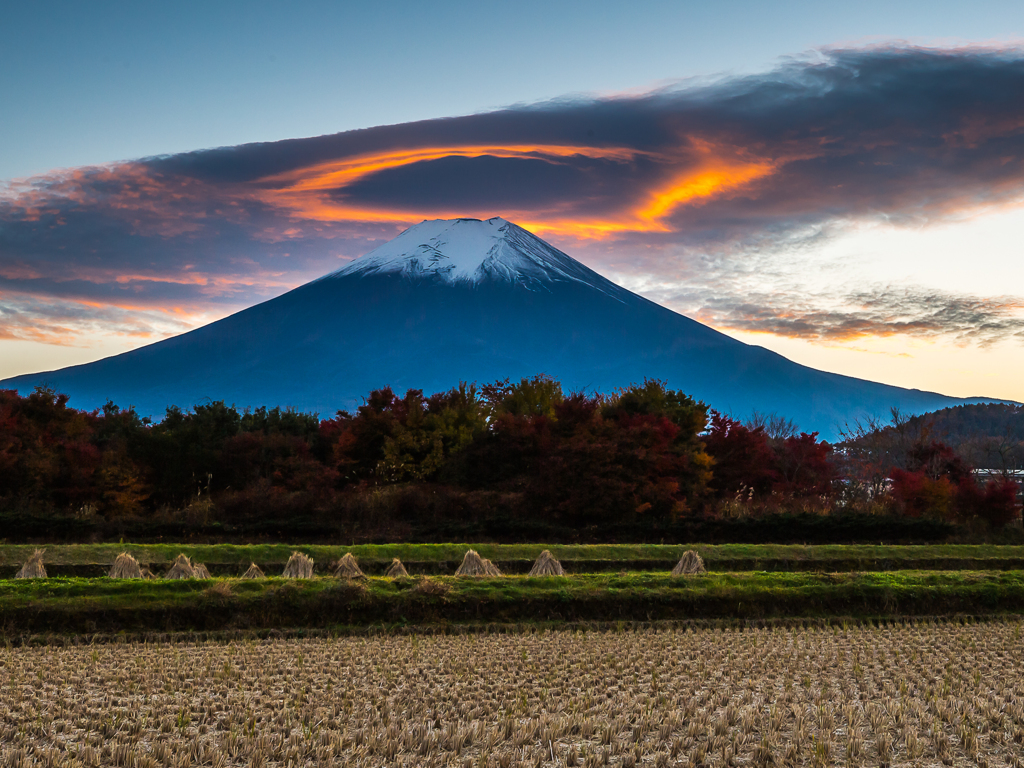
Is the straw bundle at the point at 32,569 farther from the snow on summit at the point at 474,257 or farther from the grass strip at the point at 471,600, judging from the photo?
the snow on summit at the point at 474,257

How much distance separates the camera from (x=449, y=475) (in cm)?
2719

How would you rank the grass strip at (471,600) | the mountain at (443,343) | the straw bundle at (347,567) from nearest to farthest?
1. the grass strip at (471,600)
2. the straw bundle at (347,567)
3. the mountain at (443,343)

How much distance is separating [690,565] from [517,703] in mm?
9939

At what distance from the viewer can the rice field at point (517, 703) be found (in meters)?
5.95

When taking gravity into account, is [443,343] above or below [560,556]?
Result: above

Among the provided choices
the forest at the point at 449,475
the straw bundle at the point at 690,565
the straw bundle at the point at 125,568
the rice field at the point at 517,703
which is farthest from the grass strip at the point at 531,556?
the rice field at the point at 517,703

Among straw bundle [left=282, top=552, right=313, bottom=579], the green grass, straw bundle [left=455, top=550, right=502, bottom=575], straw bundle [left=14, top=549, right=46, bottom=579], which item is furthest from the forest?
straw bundle [left=14, top=549, right=46, bottom=579]

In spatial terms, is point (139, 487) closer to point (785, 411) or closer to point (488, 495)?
point (488, 495)

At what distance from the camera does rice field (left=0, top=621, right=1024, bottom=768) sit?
19.5ft

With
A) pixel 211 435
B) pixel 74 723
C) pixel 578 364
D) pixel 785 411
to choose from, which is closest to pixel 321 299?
pixel 578 364

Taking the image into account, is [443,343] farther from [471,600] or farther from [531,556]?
[471,600]

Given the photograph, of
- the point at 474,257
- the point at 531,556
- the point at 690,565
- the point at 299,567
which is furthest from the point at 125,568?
the point at 474,257

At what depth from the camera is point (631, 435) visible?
963 inches

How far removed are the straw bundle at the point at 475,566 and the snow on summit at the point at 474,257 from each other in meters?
165
